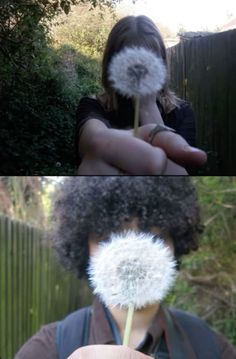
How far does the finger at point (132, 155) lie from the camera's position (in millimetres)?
1114

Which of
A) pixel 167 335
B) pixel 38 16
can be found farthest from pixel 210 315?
pixel 38 16

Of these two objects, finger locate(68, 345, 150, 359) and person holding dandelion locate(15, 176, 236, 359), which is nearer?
finger locate(68, 345, 150, 359)

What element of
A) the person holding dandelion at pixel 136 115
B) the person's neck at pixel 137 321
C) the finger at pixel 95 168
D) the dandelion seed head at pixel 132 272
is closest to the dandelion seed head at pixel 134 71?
the person holding dandelion at pixel 136 115

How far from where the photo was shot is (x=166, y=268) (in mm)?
1047

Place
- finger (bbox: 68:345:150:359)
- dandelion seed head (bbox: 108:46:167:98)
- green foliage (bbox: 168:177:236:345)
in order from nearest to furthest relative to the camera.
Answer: finger (bbox: 68:345:150:359), dandelion seed head (bbox: 108:46:167:98), green foliage (bbox: 168:177:236:345)

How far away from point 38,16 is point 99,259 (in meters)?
0.48

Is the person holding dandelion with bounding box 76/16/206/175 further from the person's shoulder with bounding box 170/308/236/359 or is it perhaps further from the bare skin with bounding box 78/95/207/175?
the person's shoulder with bounding box 170/308/236/359

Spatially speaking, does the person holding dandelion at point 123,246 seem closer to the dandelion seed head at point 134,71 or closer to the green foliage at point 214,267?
the green foliage at point 214,267

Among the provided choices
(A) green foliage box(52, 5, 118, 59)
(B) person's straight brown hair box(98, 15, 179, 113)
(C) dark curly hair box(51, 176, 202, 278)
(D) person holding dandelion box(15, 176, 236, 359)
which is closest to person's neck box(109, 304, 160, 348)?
(D) person holding dandelion box(15, 176, 236, 359)

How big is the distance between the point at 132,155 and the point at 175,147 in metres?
0.08

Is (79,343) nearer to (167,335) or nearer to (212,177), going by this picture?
(167,335)

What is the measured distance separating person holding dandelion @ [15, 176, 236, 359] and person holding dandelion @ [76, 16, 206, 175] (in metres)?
0.05

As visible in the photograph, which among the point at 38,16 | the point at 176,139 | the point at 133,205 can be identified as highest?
the point at 38,16

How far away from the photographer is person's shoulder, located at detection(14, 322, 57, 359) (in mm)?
1129
